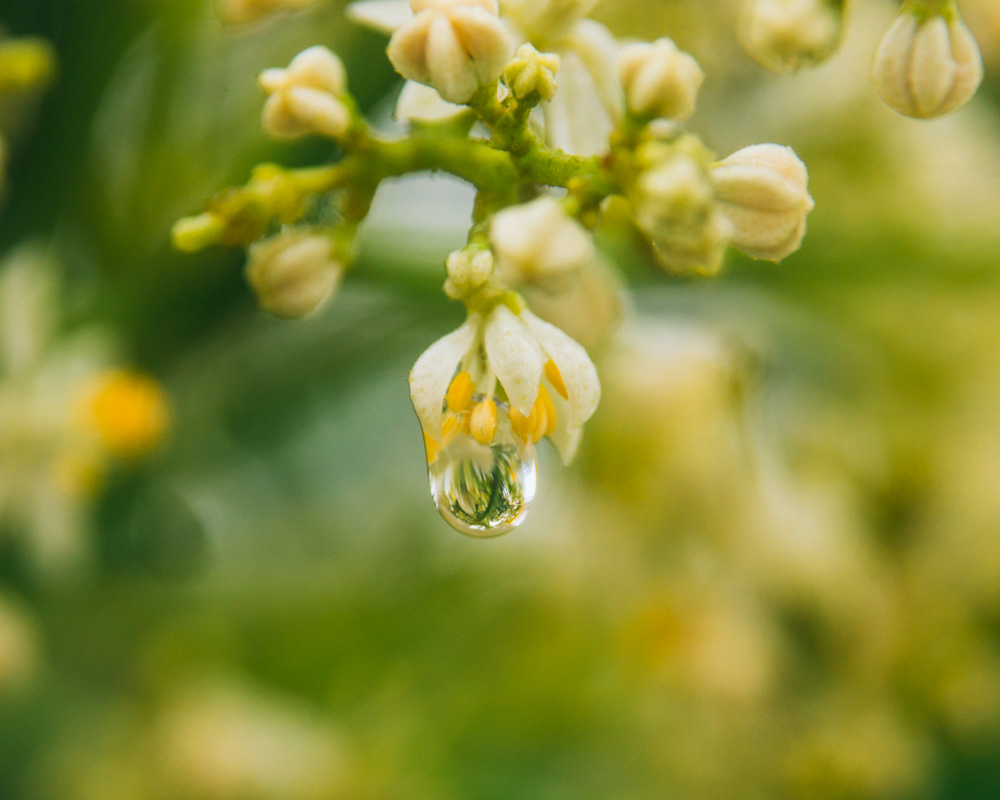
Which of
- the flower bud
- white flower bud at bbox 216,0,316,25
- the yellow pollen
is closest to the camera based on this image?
the flower bud

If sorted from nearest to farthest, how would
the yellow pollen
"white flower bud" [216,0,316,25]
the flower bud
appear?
1. the flower bud
2. "white flower bud" [216,0,316,25]
3. the yellow pollen

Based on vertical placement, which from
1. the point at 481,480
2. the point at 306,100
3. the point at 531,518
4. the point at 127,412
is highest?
the point at 306,100

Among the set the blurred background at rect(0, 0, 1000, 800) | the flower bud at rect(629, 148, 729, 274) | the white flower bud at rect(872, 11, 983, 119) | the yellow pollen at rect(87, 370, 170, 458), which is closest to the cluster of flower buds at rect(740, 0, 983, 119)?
the white flower bud at rect(872, 11, 983, 119)

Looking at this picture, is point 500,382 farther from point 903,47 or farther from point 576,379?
point 903,47

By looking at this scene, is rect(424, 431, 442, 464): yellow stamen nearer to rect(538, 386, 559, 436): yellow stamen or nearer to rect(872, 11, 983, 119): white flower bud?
rect(538, 386, 559, 436): yellow stamen

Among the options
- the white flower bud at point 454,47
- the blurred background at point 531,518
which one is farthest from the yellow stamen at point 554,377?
the blurred background at point 531,518

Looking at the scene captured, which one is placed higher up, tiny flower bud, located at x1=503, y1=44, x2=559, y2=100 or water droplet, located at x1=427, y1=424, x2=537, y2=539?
tiny flower bud, located at x1=503, y1=44, x2=559, y2=100

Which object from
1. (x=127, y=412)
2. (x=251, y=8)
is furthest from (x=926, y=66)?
(x=127, y=412)

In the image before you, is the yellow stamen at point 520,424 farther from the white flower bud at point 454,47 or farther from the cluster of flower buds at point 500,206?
the white flower bud at point 454,47
